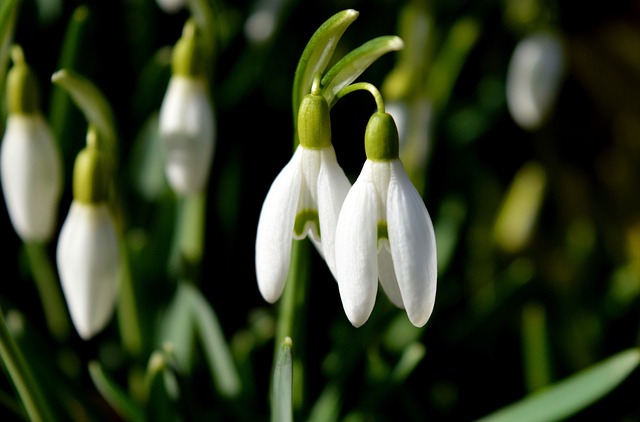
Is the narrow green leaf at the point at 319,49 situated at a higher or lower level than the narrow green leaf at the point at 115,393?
higher

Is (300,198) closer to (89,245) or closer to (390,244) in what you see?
(390,244)

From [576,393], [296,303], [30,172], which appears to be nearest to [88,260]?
[30,172]

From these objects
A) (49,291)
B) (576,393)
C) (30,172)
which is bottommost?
(576,393)

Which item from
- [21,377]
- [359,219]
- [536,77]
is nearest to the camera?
[359,219]

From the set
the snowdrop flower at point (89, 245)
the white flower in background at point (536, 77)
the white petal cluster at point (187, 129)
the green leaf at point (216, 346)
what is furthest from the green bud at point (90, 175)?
the white flower in background at point (536, 77)

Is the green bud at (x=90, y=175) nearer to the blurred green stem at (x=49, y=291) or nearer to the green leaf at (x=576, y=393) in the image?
the blurred green stem at (x=49, y=291)

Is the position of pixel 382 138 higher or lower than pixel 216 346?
higher

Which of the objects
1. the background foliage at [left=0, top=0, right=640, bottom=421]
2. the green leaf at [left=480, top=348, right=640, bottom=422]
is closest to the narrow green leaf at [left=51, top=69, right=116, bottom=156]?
the background foliage at [left=0, top=0, right=640, bottom=421]
